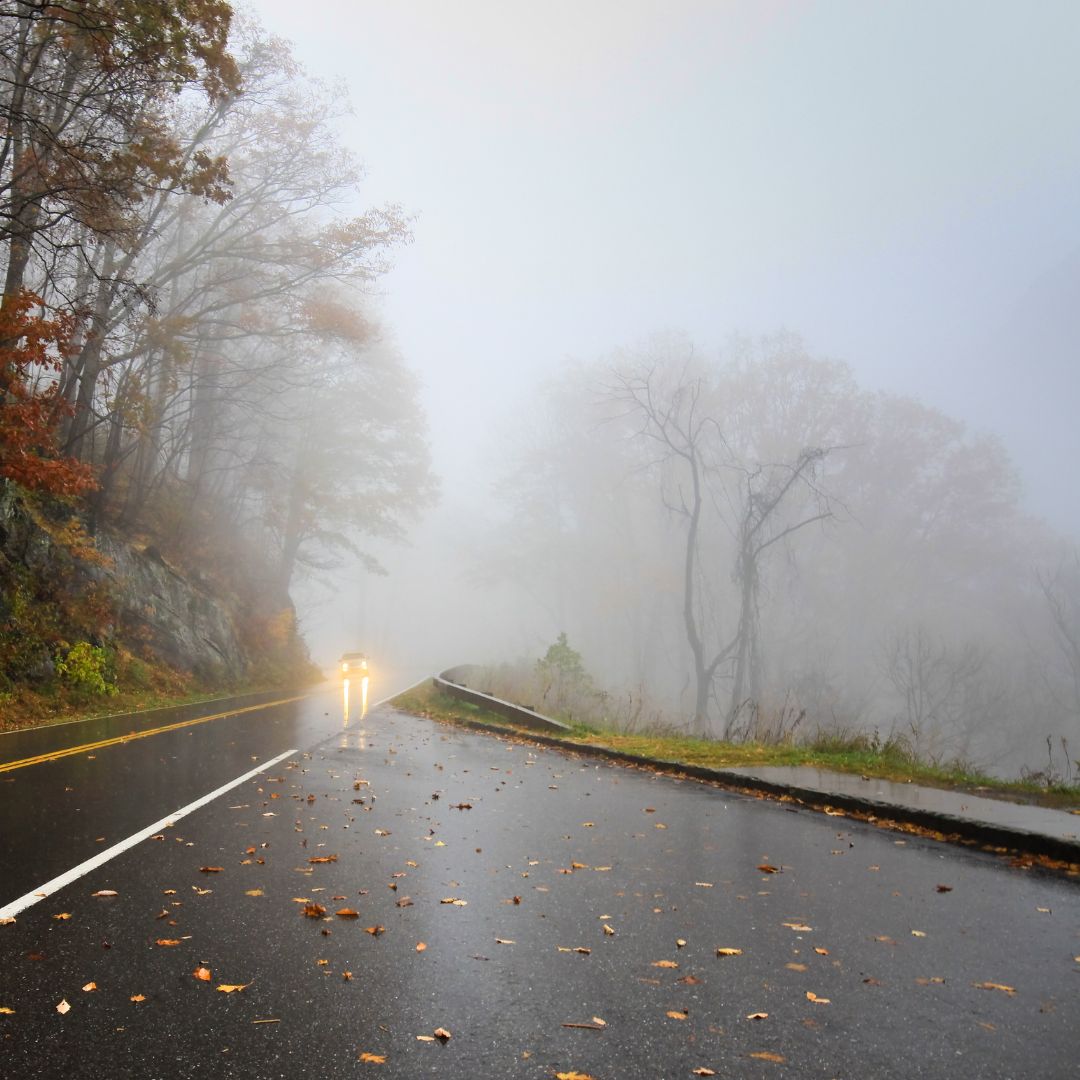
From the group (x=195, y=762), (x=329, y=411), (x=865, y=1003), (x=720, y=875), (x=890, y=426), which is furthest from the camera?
(x=890, y=426)

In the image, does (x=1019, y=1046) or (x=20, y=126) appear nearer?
(x=1019, y=1046)

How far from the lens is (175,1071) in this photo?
9.26ft

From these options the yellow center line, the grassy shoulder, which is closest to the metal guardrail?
the grassy shoulder

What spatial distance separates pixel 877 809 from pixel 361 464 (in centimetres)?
2917

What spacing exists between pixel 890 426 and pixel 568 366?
17.1m

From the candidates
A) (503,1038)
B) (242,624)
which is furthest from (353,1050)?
(242,624)

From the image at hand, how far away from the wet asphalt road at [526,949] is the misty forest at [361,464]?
680cm

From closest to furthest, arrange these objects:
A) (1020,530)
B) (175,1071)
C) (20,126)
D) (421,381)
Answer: (175,1071) → (20,126) → (421,381) → (1020,530)

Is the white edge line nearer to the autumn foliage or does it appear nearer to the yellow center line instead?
the yellow center line

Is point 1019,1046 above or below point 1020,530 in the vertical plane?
below

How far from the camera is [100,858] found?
18.0 ft

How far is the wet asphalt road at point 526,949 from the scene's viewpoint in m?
3.04

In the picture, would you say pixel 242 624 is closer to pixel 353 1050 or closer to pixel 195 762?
pixel 195 762

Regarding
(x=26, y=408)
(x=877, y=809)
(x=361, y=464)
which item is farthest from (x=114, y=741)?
(x=361, y=464)
